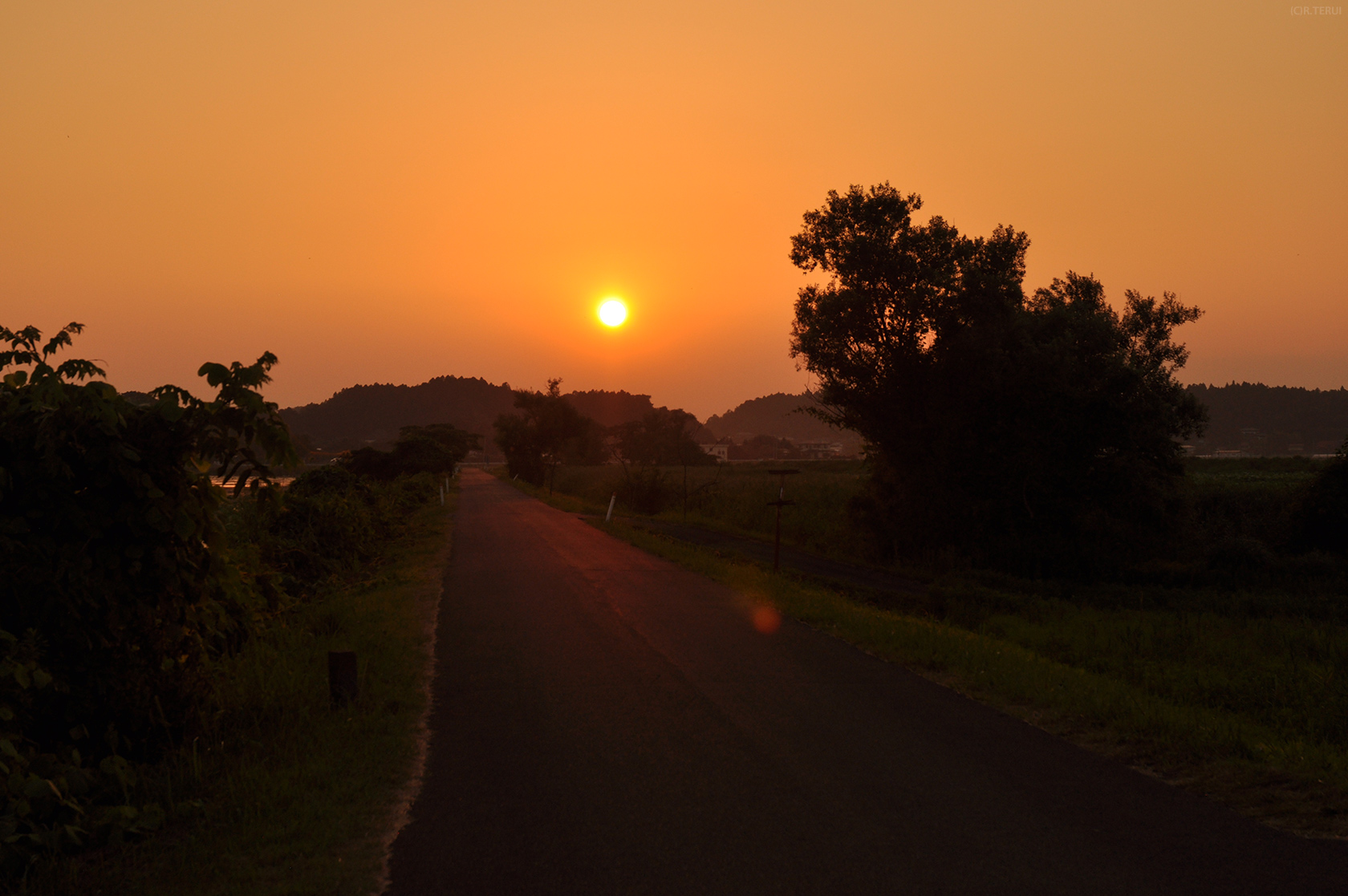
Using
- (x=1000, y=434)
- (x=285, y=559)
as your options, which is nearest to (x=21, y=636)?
(x=285, y=559)

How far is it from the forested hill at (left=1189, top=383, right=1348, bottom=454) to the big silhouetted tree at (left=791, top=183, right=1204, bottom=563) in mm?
128879

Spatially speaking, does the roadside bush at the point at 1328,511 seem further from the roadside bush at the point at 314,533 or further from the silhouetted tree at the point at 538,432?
the silhouetted tree at the point at 538,432

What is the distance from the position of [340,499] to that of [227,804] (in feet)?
56.7

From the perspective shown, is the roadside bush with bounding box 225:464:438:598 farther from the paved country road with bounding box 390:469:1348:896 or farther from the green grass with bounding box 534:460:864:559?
the green grass with bounding box 534:460:864:559

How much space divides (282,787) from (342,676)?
1909 mm

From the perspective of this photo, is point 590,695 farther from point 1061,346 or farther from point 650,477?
point 650,477

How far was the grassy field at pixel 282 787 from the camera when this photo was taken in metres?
4.29

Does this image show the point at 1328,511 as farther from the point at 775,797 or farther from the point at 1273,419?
the point at 1273,419

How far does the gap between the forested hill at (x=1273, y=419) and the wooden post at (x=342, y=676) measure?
150191 mm

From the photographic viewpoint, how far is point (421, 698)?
7.85 m

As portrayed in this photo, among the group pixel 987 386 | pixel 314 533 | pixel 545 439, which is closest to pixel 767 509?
pixel 987 386

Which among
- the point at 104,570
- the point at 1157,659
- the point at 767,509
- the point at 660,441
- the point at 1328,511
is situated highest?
the point at 660,441

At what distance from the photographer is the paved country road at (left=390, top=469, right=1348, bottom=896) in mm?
4297

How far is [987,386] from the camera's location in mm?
22719
